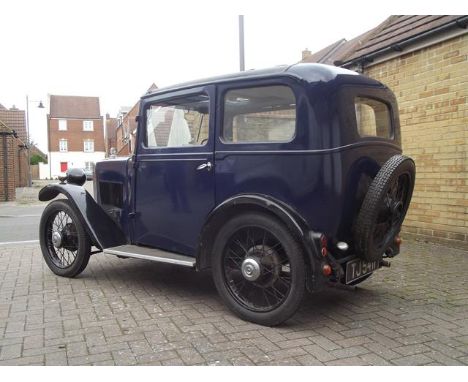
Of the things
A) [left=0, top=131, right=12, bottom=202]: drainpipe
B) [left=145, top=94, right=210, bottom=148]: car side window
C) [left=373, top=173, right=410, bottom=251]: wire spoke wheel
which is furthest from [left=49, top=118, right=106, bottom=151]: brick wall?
[left=373, top=173, right=410, bottom=251]: wire spoke wheel

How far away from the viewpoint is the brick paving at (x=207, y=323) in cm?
301

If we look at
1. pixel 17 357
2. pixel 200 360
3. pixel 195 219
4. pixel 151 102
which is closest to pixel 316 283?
pixel 200 360

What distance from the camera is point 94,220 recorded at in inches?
191

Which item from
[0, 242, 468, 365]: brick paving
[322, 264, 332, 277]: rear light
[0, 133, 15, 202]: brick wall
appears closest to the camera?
[0, 242, 468, 365]: brick paving

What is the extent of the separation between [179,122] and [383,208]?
2116 mm

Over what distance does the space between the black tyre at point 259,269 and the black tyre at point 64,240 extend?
1.88 m

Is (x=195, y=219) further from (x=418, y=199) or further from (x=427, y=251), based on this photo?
(x=418, y=199)

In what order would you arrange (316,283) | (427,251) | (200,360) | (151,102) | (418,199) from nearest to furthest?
(200,360), (316,283), (151,102), (427,251), (418,199)

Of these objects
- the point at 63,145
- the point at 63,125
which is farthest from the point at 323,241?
the point at 63,125

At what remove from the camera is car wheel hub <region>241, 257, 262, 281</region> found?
357 cm

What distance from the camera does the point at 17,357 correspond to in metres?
3.00

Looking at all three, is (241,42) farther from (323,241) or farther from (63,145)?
(63,145)

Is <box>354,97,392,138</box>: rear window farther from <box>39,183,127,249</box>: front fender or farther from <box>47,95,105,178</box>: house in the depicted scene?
<box>47,95,105,178</box>: house

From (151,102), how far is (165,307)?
211 cm
